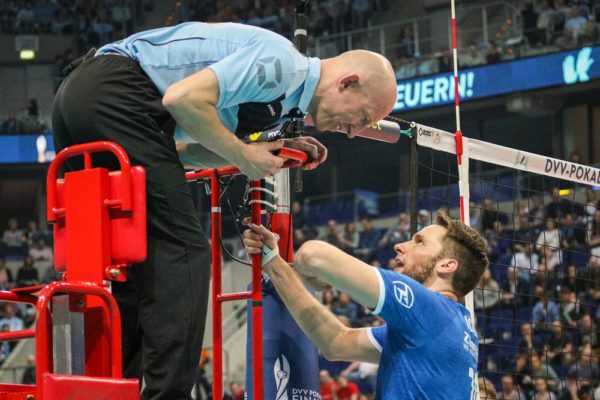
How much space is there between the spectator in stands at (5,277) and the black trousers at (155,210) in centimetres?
1666

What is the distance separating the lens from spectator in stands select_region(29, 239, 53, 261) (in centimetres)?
2055

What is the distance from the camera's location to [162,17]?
26.2 meters

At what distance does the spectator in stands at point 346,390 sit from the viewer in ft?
41.5

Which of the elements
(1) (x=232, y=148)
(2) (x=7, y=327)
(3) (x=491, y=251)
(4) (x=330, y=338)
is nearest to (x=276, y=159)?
(1) (x=232, y=148)

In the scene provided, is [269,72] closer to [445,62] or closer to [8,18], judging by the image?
[445,62]

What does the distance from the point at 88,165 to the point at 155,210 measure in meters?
0.26

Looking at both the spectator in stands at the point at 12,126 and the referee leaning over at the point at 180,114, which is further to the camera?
the spectator in stands at the point at 12,126

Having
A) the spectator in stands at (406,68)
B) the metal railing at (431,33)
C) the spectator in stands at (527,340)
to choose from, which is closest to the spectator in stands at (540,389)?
the spectator in stands at (527,340)

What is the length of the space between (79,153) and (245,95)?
1.91ft

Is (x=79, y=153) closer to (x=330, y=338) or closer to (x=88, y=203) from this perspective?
(x=88, y=203)

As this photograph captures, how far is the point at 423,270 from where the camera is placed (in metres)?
4.01

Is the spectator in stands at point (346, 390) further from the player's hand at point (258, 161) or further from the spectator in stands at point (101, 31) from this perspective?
the spectator in stands at point (101, 31)

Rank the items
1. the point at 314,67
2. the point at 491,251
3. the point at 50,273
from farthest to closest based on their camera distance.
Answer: the point at 50,273 → the point at 491,251 → the point at 314,67

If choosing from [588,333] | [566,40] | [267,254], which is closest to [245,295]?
[267,254]
